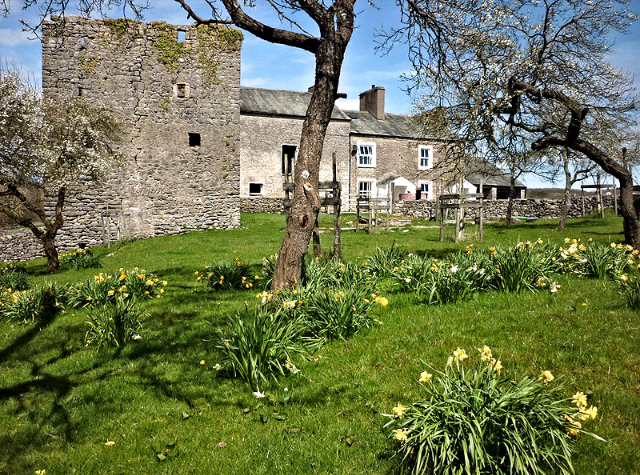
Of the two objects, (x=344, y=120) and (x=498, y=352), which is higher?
(x=344, y=120)

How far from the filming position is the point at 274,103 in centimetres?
3278

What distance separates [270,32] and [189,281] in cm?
583

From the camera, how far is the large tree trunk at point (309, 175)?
616 cm

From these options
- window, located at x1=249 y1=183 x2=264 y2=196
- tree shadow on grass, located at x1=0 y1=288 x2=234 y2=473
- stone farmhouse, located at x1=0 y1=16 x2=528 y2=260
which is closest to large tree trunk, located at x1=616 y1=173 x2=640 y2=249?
stone farmhouse, located at x1=0 y1=16 x2=528 y2=260

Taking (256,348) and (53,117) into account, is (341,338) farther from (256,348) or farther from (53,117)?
(53,117)

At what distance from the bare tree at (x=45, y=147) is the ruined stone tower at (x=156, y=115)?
5.91 ft

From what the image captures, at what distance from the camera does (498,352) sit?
4.30 metres

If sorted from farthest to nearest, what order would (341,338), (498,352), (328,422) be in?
1. (341,338)
2. (498,352)
3. (328,422)

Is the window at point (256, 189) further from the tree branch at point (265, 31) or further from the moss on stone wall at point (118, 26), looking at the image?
the tree branch at point (265, 31)

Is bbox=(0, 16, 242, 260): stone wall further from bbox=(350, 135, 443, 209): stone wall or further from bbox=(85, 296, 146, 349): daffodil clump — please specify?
bbox=(85, 296, 146, 349): daffodil clump

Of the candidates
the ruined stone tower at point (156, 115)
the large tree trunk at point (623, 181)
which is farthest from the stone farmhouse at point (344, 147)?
the large tree trunk at point (623, 181)

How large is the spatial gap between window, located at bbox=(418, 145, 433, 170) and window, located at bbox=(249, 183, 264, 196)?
589 inches

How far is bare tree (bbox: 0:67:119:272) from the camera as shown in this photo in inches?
510

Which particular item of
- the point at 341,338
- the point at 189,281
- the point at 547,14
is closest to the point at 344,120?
the point at 547,14
